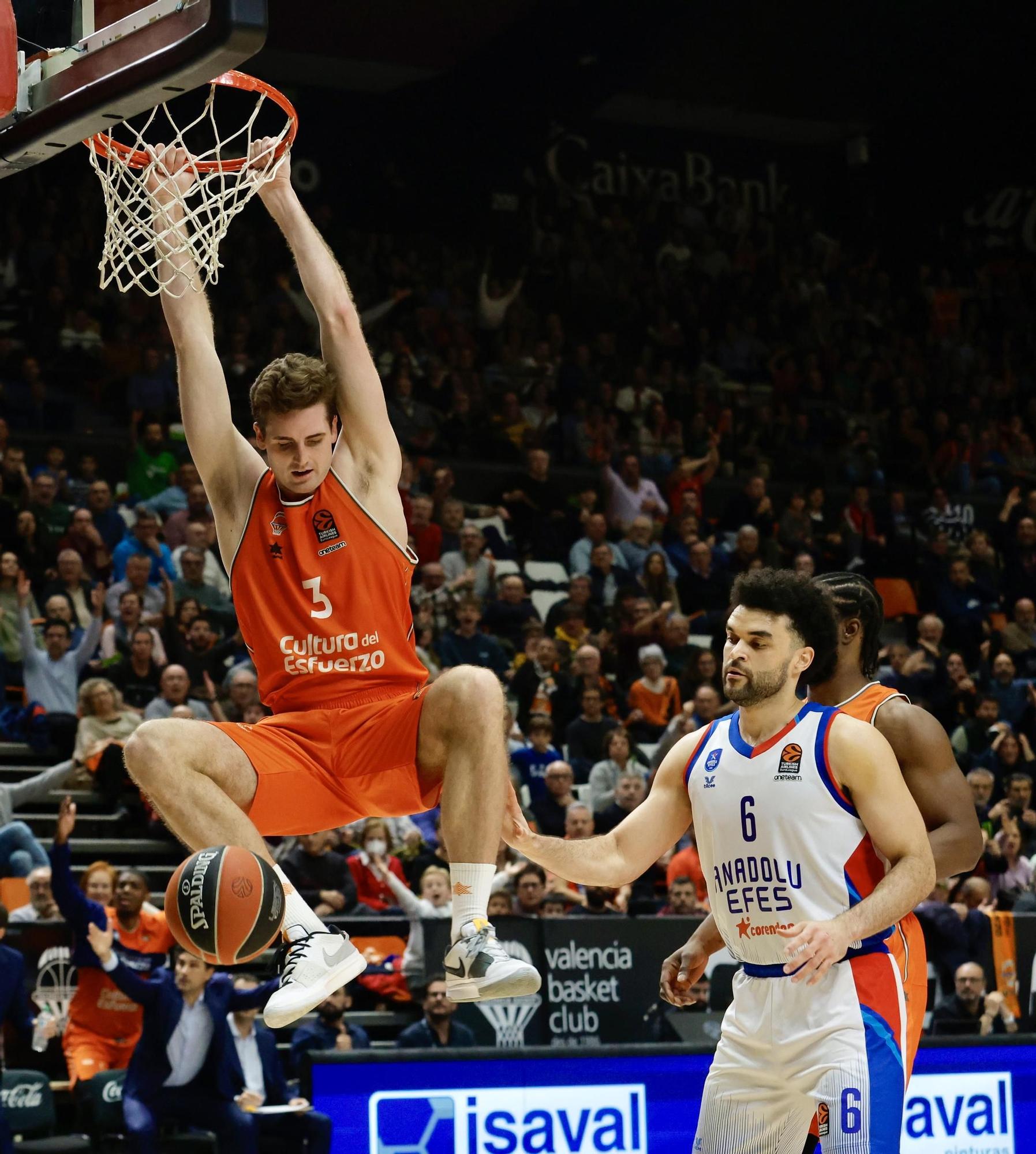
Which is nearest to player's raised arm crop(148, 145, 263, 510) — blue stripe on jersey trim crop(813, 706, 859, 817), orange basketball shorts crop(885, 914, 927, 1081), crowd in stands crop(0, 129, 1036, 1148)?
blue stripe on jersey trim crop(813, 706, 859, 817)

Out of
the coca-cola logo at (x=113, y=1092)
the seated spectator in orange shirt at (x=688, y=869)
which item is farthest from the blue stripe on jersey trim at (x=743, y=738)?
the seated spectator in orange shirt at (x=688, y=869)

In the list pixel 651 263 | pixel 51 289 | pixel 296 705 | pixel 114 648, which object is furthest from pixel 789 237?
pixel 296 705

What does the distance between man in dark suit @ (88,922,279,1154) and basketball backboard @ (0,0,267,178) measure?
591cm

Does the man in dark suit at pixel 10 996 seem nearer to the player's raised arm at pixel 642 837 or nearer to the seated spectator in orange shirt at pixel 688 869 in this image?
the seated spectator in orange shirt at pixel 688 869

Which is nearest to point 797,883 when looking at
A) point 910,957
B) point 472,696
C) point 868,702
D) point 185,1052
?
point 910,957

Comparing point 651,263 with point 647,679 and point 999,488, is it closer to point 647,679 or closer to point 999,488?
point 999,488

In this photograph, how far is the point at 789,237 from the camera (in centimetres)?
2544

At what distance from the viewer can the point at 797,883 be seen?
5555 mm

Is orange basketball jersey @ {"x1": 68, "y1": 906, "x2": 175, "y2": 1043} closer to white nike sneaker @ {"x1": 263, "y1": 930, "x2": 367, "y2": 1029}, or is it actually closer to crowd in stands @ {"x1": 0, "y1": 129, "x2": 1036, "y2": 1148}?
crowd in stands @ {"x1": 0, "y1": 129, "x2": 1036, "y2": 1148}

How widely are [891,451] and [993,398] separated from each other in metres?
2.22

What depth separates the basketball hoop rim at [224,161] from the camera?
5.69 metres

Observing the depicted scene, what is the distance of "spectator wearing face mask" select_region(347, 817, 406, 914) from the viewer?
12320 mm

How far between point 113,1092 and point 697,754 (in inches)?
228

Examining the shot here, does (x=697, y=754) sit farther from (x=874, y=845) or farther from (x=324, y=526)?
(x=324, y=526)
